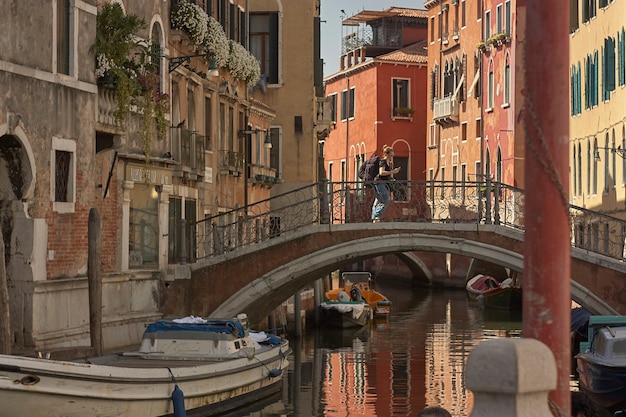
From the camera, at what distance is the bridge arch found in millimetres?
19469

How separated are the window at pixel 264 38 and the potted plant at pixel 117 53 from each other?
1276 cm

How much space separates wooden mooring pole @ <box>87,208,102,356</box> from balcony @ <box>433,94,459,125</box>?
29.8 m

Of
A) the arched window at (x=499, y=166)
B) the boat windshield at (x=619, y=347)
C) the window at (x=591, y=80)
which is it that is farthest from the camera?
the arched window at (x=499, y=166)

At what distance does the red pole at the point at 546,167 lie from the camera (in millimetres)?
3529

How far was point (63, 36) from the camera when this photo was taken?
15.1 meters

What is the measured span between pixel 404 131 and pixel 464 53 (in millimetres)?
7786

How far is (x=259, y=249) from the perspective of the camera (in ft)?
64.2

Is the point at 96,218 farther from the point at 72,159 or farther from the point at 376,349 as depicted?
the point at 376,349

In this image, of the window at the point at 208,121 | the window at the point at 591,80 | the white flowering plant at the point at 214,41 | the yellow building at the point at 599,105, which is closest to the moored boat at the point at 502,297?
the yellow building at the point at 599,105

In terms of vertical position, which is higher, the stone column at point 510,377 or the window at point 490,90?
the window at point 490,90

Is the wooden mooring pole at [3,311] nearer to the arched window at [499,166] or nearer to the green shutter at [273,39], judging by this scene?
the green shutter at [273,39]

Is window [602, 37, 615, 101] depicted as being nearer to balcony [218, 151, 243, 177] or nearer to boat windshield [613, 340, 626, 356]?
balcony [218, 151, 243, 177]

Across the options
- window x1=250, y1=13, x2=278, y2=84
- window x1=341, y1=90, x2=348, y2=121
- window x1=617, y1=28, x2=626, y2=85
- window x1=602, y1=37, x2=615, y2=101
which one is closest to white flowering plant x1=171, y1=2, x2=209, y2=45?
window x1=250, y1=13, x2=278, y2=84

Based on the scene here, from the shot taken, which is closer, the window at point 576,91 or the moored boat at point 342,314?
the moored boat at point 342,314
